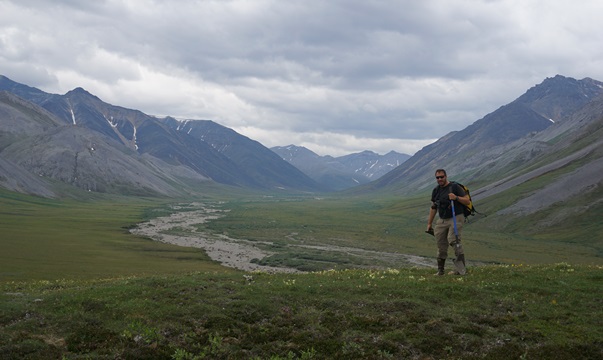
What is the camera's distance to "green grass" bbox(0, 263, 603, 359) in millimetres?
14328

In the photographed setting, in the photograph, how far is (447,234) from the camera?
23.4 metres

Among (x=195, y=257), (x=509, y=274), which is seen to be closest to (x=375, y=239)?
(x=195, y=257)

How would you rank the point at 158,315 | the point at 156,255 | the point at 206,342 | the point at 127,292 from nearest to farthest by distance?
the point at 206,342 < the point at 158,315 < the point at 127,292 < the point at 156,255

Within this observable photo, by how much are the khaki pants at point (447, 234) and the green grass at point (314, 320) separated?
5.22ft

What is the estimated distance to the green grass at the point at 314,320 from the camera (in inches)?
564

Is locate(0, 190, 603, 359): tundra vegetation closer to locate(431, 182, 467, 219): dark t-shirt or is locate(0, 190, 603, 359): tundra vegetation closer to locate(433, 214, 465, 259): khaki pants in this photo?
locate(433, 214, 465, 259): khaki pants

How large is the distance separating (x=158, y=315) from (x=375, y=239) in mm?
106501

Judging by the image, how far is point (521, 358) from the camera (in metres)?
13.8

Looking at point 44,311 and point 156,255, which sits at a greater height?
point 44,311

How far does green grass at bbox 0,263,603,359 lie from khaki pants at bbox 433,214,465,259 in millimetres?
1590

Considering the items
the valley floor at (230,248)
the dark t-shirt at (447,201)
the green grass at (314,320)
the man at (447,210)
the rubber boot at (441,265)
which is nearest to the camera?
the green grass at (314,320)

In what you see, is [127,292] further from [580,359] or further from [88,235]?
[88,235]

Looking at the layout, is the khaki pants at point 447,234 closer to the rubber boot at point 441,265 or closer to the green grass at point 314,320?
the rubber boot at point 441,265

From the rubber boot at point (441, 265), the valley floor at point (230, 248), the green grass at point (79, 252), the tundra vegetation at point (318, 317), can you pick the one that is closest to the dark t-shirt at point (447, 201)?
the rubber boot at point (441, 265)
